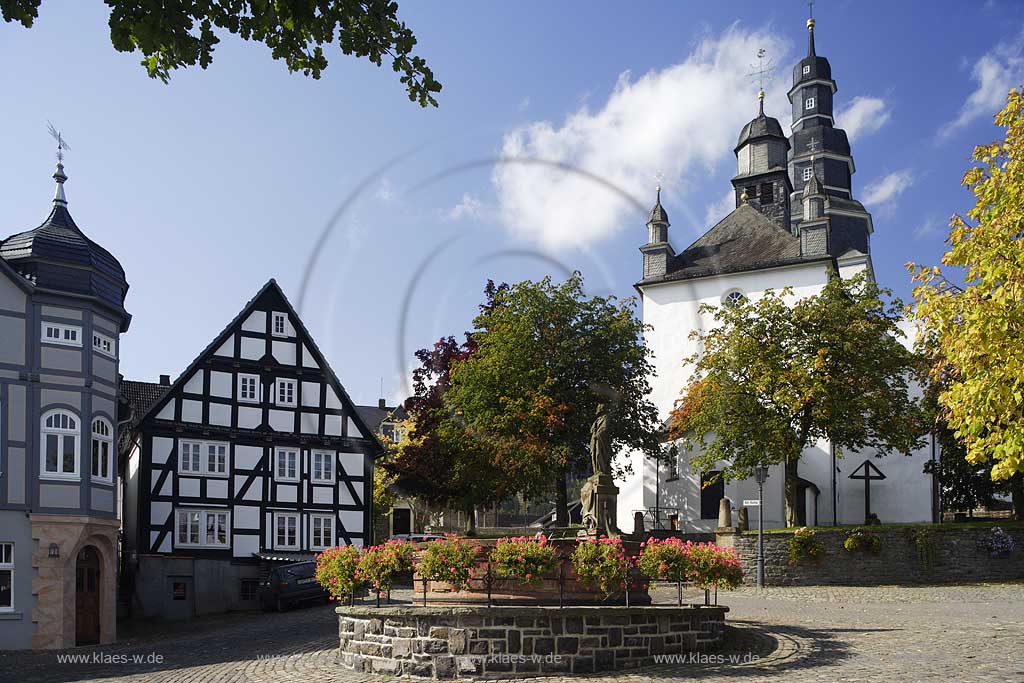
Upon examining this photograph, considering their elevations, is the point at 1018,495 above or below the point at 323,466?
below

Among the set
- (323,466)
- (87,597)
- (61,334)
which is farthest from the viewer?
(323,466)

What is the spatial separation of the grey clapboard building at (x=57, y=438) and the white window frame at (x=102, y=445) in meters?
0.03

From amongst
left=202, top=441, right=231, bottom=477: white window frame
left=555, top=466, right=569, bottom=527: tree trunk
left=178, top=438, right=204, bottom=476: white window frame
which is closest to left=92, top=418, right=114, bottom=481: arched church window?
left=178, top=438, right=204, bottom=476: white window frame

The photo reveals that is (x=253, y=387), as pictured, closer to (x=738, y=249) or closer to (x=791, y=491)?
(x=791, y=491)

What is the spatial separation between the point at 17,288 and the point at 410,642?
1645 centimetres

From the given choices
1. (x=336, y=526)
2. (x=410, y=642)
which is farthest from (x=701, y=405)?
(x=410, y=642)

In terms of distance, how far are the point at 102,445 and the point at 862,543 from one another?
2149 centimetres

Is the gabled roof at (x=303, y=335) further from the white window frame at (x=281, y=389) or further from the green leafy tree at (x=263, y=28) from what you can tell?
the green leafy tree at (x=263, y=28)

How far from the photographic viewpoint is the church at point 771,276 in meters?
44.2

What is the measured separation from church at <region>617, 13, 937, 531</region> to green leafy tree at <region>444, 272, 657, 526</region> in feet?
9.65

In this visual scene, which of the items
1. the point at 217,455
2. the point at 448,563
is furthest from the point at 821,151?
the point at 448,563

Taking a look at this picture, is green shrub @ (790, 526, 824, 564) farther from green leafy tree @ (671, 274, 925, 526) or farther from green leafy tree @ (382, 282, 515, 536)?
green leafy tree @ (382, 282, 515, 536)

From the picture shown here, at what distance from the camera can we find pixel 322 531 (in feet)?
120

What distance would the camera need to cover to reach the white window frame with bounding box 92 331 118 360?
2688cm
